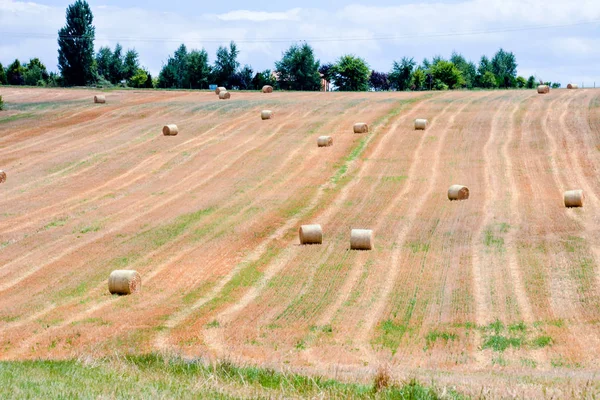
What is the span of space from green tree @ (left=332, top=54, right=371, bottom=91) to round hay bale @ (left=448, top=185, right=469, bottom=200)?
76.5m

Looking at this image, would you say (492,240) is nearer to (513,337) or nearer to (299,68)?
(513,337)

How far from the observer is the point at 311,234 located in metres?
30.8

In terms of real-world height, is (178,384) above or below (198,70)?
above

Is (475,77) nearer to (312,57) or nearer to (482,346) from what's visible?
(312,57)

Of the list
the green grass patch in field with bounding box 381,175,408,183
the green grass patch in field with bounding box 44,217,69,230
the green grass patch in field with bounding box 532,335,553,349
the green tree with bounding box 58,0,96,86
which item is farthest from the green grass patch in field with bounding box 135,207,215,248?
the green tree with bounding box 58,0,96,86

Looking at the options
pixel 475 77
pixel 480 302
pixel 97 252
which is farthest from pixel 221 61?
pixel 480 302

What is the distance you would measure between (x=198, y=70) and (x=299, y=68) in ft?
41.2

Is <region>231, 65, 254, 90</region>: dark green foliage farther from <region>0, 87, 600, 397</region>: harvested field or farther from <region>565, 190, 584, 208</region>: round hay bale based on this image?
<region>565, 190, 584, 208</region>: round hay bale

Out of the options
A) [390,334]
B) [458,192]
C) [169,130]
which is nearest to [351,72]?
[169,130]

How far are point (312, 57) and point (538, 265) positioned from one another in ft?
294

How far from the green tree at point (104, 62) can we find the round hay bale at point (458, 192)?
94.7 m

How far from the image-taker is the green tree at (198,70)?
114 metres

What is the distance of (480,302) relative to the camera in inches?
952

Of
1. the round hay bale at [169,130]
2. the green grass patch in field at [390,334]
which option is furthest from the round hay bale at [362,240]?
the round hay bale at [169,130]
